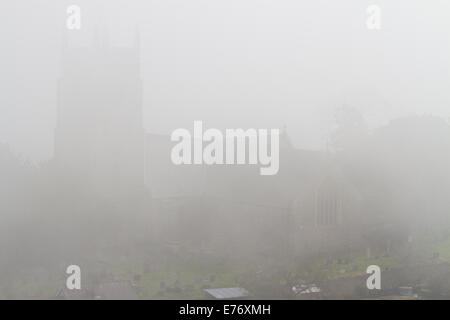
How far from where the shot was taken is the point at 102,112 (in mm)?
38188

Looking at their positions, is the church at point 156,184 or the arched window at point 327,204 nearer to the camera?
the church at point 156,184

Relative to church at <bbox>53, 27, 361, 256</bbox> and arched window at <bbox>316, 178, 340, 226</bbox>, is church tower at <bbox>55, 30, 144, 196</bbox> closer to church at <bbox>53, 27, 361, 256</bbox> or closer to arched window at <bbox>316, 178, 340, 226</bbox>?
church at <bbox>53, 27, 361, 256</bbox>

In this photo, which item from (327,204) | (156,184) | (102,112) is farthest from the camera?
(156,184)

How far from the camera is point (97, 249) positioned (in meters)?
32.5

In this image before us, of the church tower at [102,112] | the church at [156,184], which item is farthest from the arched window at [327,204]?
the church tower at [102,112]

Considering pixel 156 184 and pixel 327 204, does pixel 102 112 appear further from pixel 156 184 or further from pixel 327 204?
pixel 327 204

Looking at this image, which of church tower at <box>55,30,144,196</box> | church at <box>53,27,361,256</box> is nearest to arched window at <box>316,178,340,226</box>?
church at <box>53,27,361,256</box>

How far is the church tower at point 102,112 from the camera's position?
3797 centimetres

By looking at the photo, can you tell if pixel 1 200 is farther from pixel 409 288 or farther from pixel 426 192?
pixel 426 192

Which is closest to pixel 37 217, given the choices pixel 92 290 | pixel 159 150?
pixel 92 290

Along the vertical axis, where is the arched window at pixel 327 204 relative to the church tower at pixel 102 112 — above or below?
below

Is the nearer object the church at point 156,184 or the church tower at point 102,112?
the church at point 156,184

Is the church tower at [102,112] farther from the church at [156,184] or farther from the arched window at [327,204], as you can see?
the arched window at [327,204]

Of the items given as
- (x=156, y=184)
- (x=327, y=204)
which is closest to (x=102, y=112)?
(x=156, y=184)
